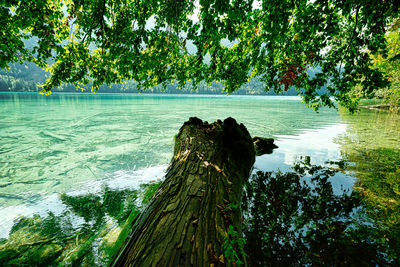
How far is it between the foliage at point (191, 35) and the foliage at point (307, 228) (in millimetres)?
3143

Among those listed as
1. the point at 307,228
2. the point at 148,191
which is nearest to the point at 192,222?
the point at 307,228

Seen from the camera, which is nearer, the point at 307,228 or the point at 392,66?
the point at 307,228

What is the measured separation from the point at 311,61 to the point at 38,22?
8.14 meters

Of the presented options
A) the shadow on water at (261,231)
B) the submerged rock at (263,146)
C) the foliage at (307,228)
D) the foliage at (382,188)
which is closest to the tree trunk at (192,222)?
the shadow on water at (261,231)

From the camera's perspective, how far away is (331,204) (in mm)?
4309

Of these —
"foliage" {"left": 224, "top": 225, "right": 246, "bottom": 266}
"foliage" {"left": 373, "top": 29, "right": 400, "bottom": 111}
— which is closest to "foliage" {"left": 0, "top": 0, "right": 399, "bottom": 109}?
"foliage" {"left": 373, "top": 29, "right": 400, "bottom": 111}

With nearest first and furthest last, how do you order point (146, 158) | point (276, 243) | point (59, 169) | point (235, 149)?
point (276, 243) < point (235, 149) < point (59, 169) < point (146, 158)

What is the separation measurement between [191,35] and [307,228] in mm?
5655

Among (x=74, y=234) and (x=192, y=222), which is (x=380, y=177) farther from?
(x=74, y=234)

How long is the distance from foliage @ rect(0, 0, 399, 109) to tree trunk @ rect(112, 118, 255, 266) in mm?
3399

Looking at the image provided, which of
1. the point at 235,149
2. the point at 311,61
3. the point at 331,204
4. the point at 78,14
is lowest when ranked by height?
the point at 331,204

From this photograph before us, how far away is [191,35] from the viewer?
506 cm

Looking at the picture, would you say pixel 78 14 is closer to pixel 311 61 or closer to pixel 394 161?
pixel 311 61

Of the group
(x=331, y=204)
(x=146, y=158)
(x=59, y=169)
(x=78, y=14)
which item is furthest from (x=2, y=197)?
(x=331, y=204)
